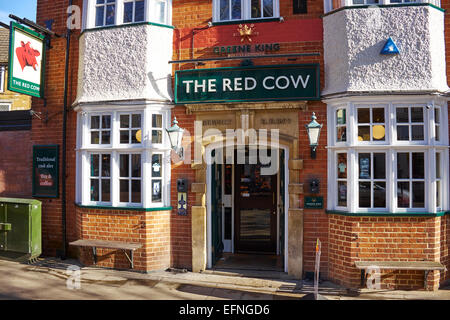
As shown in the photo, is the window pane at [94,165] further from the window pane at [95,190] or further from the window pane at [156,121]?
the window pane at [156,121]

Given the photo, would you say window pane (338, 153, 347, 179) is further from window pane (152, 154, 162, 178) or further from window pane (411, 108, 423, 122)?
window pane (152, 154, 162, 178)

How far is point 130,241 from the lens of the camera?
687 cm

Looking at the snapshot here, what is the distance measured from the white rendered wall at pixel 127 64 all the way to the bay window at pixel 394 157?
3751 millimetres

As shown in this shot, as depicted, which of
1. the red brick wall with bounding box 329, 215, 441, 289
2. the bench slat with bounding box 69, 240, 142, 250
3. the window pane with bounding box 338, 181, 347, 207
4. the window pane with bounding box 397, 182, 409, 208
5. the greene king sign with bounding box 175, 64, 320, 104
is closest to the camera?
the red brick wall with bounding box 329, 215, 441, 289

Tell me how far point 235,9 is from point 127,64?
2.56m

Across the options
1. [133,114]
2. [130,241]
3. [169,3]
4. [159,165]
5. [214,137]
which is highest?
[169,3]

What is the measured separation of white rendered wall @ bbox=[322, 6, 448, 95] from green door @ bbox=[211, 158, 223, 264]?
3034mm

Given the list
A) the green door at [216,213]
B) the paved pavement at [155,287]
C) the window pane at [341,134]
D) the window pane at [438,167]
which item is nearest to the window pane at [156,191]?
the green door at [216,213]

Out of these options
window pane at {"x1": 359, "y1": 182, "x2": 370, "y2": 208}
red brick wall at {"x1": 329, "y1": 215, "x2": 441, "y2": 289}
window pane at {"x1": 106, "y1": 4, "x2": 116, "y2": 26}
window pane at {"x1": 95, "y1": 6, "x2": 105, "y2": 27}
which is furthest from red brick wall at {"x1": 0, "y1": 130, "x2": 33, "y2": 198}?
window pane at {"x1": 359, "y1": 182, "x2": 370, "y2": 208}

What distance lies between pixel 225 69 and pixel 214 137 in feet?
4.58

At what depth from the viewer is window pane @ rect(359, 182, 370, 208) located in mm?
6109

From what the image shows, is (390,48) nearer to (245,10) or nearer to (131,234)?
(245,10)
